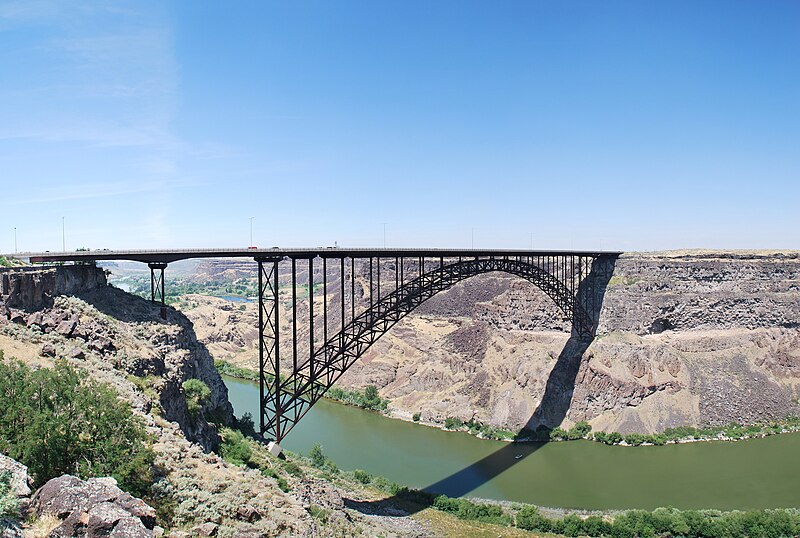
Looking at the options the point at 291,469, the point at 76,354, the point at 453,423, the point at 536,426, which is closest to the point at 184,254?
the point at 76,354

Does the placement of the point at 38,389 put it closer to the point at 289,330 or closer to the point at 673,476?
the point at 673,476

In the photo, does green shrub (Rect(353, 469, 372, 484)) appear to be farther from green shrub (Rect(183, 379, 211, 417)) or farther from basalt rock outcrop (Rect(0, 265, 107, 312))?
basalt rock outcrop (Rect(0, 265, 107, 312))

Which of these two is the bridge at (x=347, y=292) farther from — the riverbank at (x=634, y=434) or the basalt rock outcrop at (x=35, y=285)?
the riverbank at (x=634, y=434)

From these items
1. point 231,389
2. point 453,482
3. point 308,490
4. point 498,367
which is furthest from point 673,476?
point 231,389

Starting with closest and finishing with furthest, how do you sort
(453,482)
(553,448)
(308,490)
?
(308,490) < (453,482) < (553,448)

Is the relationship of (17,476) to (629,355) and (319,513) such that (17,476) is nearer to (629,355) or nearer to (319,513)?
(319,513)

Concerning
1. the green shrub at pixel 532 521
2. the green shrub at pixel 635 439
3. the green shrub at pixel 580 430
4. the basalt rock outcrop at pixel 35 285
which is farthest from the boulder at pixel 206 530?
the green shrub at pixel 635 439
